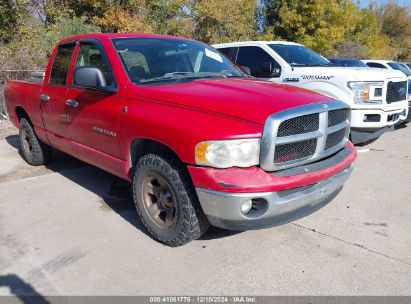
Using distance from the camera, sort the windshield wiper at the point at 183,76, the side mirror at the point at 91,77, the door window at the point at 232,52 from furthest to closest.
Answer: the door window at the point at 232,52 → the windshield wiper at the point at 183,76 → the side mirror at the point at 91,77

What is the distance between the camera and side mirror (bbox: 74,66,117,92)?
3.64 meters

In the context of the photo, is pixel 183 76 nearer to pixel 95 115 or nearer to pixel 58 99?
pixel 95 115

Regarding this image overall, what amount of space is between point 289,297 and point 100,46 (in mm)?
3042

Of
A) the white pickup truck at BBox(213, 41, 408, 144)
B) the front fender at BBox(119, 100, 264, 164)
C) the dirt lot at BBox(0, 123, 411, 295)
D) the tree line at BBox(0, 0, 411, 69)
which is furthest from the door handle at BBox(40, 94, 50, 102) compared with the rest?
the tree line at BBox(0, 0, 411, 69)

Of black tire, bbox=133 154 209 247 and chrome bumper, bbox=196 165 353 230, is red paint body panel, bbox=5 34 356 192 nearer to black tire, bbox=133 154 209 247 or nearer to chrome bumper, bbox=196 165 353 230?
chrome bumper, bbox=196 165 353 230

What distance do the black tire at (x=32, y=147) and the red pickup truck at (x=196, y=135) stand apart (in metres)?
1.48

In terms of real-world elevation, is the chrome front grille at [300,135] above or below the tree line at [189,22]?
below

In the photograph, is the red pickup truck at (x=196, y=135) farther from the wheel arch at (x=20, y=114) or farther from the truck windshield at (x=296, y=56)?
the truck windshield at (x=296, y=56)

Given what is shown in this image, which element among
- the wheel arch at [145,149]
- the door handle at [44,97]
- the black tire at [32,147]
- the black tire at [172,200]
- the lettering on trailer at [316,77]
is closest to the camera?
the black tire at [172,200]

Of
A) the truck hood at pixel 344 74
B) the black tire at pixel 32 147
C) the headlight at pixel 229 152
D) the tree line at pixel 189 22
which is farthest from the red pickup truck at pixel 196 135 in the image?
the tree line at pixel 189 22

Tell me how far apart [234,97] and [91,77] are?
142 centimetres

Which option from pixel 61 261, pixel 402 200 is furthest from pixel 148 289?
pixel 402 200

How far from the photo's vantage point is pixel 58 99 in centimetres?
462

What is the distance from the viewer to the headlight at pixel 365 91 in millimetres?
6039
